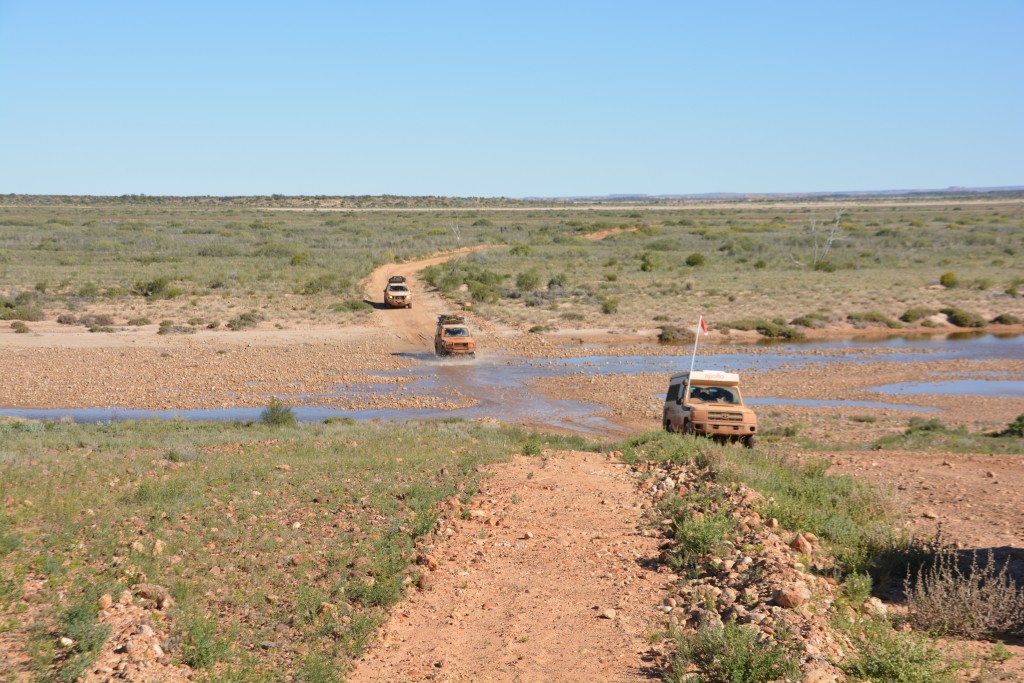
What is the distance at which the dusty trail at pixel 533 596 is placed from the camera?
9430mm

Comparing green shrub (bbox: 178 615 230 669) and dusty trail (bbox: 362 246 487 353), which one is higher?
green shrub (bbox: 178 615 230 669)

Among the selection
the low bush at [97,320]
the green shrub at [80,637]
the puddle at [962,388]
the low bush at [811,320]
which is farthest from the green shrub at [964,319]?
the green shrub at [80,637]

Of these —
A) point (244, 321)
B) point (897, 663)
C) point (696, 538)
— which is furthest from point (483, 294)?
point (897, 663)

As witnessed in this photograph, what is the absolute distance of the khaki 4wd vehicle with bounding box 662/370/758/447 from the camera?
65.4 feet

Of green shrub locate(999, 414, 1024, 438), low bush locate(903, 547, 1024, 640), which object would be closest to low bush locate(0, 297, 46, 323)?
green shrub locate(999, 414, 1024, 438)

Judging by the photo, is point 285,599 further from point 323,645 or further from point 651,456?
point 651,456

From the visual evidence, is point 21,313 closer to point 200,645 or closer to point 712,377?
point 712,377

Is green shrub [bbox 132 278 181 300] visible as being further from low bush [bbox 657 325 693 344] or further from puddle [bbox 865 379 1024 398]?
puddle [bbox 865 379 1024 398]

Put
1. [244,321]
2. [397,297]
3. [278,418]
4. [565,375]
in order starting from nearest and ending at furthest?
[278,418] → [565,375] → [244,321] → [397,297]

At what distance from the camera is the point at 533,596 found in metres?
11.1

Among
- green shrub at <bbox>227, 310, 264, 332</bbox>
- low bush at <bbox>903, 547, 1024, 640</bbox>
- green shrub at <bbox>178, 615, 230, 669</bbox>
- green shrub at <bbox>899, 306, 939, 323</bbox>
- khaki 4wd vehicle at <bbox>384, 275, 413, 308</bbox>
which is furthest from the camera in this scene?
khaki 4wd vehicle at <bbox>384, 275, 413, 308</bbox>

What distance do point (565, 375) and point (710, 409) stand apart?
14537mm

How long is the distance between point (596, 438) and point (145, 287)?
39.0 meters

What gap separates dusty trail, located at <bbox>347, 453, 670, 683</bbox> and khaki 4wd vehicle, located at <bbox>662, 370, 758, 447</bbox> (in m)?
5.35
